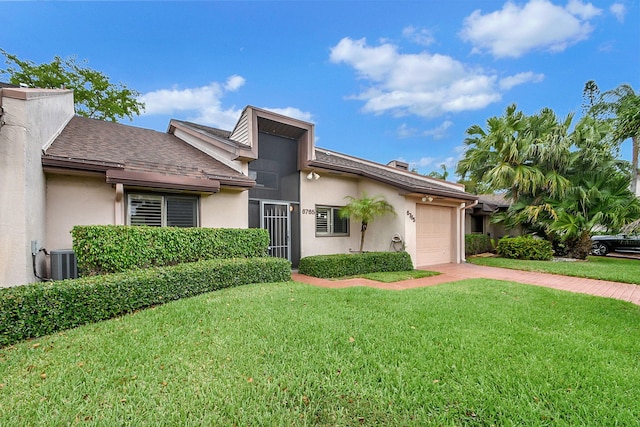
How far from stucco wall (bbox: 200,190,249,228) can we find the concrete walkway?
8.96 feet

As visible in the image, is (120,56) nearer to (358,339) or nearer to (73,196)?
(73,196)

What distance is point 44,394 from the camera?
9.40ft

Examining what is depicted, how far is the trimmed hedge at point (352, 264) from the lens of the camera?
379 inches

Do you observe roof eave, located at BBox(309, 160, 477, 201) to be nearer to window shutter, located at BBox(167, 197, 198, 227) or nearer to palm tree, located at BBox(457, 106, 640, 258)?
window shutter, located at BBox(167, 197, 198, 227)

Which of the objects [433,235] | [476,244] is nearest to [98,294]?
[433,235]

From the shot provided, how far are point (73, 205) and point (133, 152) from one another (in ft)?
7.85

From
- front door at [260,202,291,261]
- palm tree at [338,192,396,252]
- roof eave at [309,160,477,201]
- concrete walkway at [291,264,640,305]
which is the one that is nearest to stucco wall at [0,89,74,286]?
front door at [260,202,291,261]

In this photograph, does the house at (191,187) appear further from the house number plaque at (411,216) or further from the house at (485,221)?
the house at (485,221)

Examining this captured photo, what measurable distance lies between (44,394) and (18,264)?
11.3 ft

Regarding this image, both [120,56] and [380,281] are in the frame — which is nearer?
[380,281]

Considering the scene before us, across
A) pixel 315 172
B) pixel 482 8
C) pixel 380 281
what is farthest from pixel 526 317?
pixel 482 8

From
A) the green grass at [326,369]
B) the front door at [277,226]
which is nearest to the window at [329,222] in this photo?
the front door at [277,226]

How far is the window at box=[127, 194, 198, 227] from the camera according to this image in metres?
7.82

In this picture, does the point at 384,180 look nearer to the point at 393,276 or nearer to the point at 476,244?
the point at 393,276
